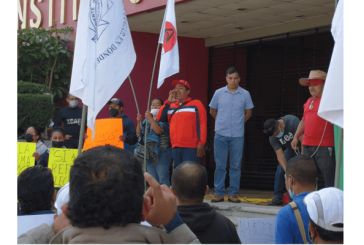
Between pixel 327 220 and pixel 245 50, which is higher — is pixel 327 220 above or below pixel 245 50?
below

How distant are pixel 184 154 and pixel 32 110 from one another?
3743 mm

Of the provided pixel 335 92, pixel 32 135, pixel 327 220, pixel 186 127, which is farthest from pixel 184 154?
pixel 327 220

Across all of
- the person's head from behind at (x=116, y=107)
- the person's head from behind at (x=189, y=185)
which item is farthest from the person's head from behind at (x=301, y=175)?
the person's head from behind at (x=116, y=107)

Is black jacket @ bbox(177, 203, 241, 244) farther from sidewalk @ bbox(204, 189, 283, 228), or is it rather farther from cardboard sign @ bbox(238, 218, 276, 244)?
sidewalk @ bbox(204, 189, 283, 228)

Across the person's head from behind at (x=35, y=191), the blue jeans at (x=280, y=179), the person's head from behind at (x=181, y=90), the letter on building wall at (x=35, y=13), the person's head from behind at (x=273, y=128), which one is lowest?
the blue jeans at (x=280, y=179)

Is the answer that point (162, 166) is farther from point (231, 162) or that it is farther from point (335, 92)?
point (335, 92)

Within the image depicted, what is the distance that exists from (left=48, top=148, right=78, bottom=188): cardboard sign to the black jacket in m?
3.44

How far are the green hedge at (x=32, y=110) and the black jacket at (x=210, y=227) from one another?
24.0 ft

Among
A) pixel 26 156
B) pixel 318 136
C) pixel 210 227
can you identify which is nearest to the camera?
pixel 210 227

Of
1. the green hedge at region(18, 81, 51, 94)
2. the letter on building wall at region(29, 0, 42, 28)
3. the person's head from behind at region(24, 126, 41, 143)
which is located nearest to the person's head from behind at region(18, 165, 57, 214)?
the person's head from behind at region(24, 126, 41, 143)

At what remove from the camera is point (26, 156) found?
6.68m

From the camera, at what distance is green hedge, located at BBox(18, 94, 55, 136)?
31.6 feet

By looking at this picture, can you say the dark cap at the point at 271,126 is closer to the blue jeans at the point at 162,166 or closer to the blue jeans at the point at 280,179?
the blue jeans at the point at 280,179

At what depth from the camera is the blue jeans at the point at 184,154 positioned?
24.7ft
